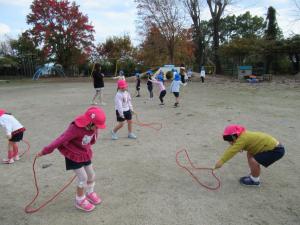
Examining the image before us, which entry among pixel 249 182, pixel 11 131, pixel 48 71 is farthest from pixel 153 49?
pixel 249 182

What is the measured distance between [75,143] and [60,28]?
33.7 meters

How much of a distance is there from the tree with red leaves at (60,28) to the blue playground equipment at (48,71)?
81.7 inches

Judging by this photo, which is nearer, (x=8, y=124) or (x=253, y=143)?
(x=253, y=143)

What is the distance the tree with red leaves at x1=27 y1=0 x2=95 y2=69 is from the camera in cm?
3334

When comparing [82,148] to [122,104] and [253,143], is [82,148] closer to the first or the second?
[253,143]

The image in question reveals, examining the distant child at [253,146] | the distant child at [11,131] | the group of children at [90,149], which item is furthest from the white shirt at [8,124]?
the distant child at [253,146]

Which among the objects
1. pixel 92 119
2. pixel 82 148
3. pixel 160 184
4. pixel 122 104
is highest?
pixel 92 119

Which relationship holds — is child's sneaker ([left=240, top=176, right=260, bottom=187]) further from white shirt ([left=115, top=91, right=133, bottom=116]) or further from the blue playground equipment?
the blue playground equipment

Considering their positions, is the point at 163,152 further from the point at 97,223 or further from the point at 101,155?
the point at 97,223

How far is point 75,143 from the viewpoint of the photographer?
3.43 meters

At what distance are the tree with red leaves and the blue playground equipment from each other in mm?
2076

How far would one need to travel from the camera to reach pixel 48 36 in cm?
3362

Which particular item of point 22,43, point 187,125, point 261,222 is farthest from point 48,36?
point 261,222

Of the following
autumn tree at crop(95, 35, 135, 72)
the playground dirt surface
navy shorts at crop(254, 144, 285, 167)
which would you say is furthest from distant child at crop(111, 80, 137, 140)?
autumn tree at crop(95, 35, 135, 72)
